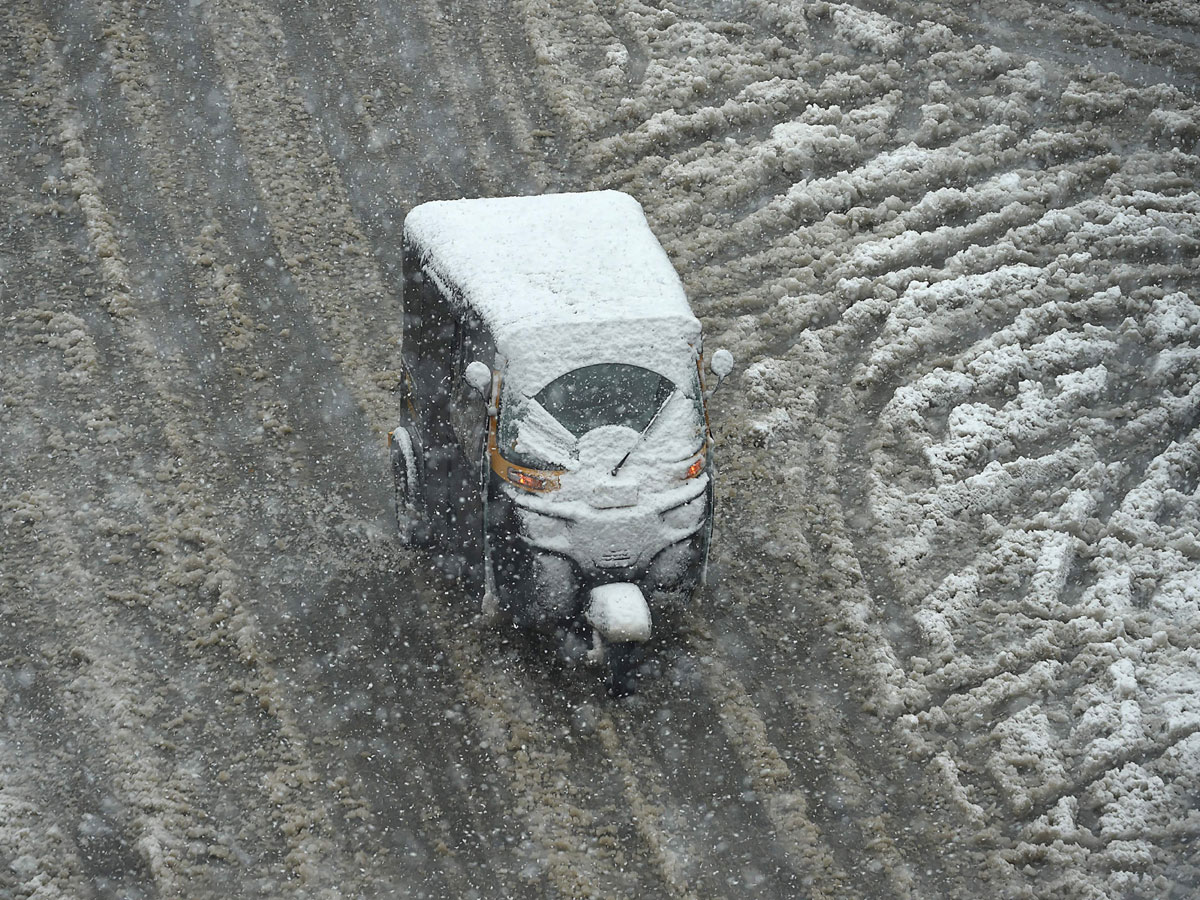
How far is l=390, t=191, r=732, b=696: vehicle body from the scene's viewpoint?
793cm

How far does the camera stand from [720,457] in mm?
10609

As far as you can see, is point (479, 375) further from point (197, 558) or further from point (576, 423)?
point (197, 558)

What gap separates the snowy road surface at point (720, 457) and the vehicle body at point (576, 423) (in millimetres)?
862

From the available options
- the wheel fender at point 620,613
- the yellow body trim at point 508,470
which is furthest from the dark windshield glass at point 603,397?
the wheel fender at point 620,613

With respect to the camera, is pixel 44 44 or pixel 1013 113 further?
pixel 44 44

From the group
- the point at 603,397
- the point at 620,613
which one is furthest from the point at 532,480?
the point at 620,613

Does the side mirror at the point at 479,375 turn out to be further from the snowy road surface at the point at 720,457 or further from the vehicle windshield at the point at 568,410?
the snowy road surface at the point at 720,457

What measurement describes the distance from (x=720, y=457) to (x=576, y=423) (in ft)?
9.35

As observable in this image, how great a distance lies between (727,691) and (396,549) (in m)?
2.74

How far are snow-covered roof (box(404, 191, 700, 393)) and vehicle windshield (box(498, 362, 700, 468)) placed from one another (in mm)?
92

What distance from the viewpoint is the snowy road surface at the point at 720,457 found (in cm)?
764

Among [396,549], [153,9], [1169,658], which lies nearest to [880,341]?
[1169,658]

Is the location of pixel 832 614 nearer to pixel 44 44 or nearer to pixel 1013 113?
pixel 1013 113

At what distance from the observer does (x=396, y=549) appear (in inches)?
380
